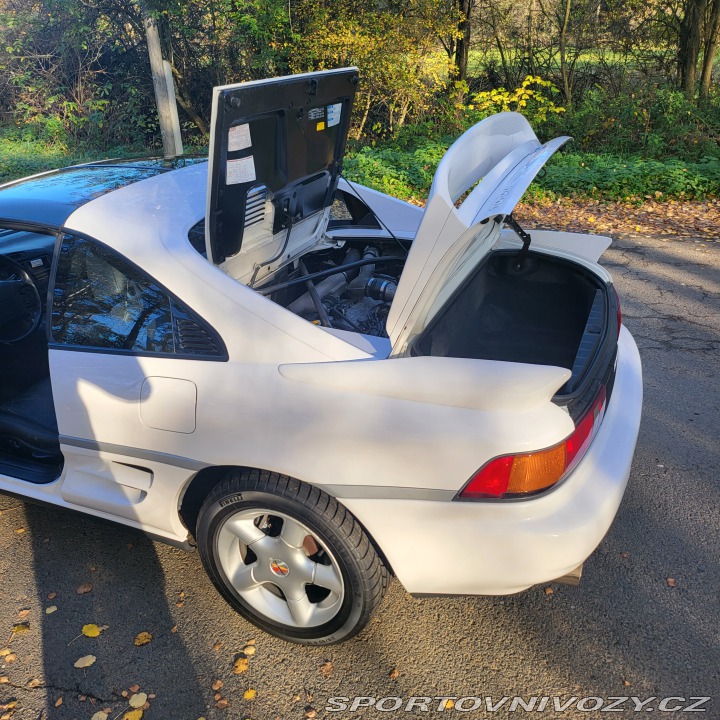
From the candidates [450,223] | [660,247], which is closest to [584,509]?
[450,223]

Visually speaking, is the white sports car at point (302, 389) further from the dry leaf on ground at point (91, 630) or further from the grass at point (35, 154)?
the grass at point (35, 154)

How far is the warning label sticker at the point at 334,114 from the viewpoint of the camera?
322 centimetres

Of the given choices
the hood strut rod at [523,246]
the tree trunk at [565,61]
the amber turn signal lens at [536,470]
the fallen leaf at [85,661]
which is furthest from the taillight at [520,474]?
the tree trunk at [565,61]

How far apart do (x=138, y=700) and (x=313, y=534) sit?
0.86m

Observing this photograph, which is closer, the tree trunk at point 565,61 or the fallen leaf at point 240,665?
the fallen leaf at point 240,665

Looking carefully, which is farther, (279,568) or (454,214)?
(279,568)

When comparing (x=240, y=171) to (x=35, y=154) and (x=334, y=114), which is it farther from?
(x=35, y=154)

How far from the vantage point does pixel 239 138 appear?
2.52 meters

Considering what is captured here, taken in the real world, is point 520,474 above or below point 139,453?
above

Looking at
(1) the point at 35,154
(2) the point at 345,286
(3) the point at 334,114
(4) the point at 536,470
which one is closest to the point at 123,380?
(2) the point at 345,286

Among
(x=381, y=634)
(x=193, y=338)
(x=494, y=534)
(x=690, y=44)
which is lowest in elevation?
(x=381, y=634)

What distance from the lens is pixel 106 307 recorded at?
102 inches

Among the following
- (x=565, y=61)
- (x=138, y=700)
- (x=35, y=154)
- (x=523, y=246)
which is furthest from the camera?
(x=565, y=61)

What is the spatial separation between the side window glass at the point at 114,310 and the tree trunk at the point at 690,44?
38.7 ft
